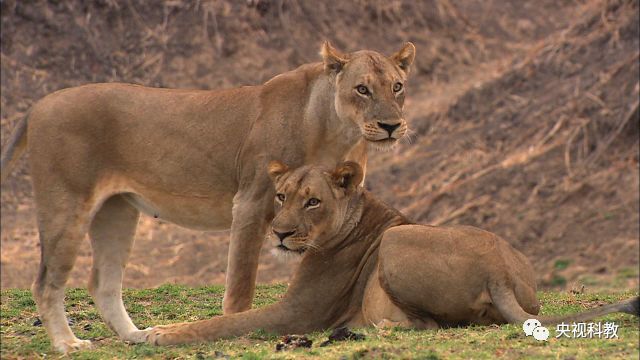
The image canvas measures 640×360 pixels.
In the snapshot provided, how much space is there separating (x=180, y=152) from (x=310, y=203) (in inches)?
52.6

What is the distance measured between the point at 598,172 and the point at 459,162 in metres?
2.25

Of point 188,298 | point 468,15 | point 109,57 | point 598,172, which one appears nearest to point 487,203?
point 598,172

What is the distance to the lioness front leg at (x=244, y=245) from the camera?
8.09 meters

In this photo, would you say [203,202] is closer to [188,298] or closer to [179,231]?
[188,298]

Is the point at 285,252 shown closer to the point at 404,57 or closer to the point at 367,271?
the point at 367,271

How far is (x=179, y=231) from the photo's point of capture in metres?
16.6

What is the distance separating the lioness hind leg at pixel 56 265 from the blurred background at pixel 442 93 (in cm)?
635

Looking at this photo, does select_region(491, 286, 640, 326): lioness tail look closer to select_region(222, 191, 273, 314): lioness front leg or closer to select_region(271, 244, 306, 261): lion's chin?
select_region(271, 244, 306, 261): lion's chin

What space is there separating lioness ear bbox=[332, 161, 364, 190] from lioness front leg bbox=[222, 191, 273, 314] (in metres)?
0.58

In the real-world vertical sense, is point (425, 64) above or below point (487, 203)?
above

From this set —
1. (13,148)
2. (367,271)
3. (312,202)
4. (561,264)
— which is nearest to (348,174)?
(312,202)

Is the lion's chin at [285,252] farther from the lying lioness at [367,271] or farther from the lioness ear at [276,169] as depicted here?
the lioness ear at [276,169]

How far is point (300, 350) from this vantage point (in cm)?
684

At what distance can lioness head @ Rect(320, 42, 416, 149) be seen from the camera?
797 cm
